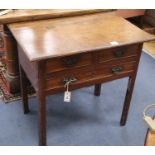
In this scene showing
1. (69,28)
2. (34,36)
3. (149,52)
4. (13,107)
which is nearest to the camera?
(34,36)

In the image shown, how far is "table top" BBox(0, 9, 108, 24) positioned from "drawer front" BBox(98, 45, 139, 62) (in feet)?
1.36

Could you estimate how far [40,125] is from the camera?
1.50 m

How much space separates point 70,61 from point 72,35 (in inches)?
6.7

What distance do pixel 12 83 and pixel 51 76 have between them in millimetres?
765

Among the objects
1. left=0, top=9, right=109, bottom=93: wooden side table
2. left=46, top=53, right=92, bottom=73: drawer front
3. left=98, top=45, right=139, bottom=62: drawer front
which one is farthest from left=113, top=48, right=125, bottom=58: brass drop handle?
left=0, top=9, right=109, bottom=93: wooden side table

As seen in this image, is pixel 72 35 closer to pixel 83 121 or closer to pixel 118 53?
pixel 118 53

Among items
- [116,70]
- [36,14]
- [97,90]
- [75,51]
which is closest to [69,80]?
[75,51]

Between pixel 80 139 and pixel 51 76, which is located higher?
pixel 51 76

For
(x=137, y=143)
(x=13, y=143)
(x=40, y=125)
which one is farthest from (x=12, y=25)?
(x=137, y=143)

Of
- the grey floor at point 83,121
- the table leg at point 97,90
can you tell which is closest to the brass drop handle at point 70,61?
the grey floor at point 83,121

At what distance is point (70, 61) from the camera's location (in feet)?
4.32

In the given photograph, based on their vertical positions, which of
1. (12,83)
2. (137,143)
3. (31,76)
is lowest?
(137,143)

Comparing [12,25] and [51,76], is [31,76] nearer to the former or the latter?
[51,76]

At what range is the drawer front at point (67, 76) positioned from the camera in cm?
133
